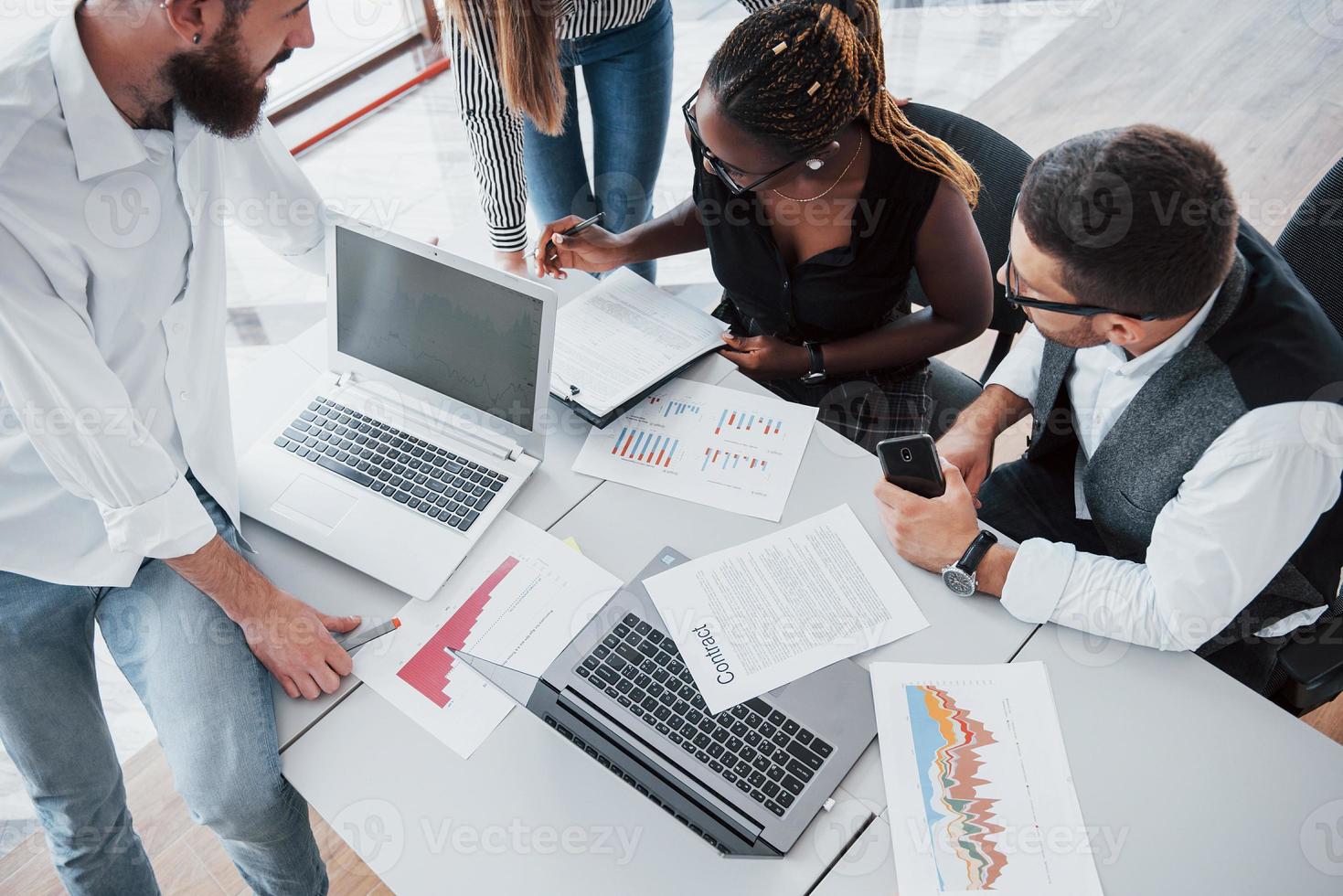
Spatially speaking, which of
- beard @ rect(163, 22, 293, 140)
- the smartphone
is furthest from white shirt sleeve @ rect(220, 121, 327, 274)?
the smartphone

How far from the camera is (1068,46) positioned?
378cm

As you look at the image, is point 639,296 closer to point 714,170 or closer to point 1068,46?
point 714,170

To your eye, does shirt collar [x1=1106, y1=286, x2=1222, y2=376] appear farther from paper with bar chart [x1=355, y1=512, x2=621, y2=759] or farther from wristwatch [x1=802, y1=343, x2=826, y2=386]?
paper with bar chart [x1=355, y1=512, x2=621, y2=759]

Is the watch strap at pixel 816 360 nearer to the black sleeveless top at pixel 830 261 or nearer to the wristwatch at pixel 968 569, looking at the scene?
the black sleeveless top at pixel 830 261

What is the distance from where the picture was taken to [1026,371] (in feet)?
5.45

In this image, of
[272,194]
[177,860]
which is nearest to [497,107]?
[272,194]

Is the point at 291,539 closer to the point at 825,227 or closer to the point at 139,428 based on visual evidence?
the point at 139,428

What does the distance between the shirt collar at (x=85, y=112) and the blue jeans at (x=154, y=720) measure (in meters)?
0.51

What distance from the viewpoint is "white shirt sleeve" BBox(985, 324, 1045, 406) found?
165 cm

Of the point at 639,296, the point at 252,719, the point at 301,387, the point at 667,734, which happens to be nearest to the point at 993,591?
the point at 667,734

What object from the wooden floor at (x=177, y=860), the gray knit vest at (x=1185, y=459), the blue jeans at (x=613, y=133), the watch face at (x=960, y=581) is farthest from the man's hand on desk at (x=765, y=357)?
the wooden floor at (x=177, y=860)

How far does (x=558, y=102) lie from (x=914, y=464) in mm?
984

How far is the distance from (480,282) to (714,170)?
1.59 feet

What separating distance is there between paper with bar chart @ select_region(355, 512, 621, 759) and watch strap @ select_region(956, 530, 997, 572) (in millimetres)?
486
